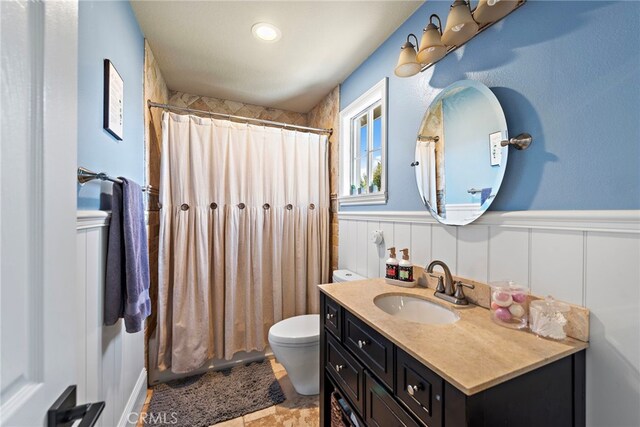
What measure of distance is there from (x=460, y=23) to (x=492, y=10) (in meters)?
0.11

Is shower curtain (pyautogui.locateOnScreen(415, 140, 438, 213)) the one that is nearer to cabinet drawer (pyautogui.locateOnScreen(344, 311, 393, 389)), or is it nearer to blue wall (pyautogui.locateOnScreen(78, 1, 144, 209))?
cabinet drawer (pyautogui.locateOnScreen(344, 311, 393, 389))

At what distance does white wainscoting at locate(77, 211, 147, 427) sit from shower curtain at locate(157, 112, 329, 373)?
0.50 m

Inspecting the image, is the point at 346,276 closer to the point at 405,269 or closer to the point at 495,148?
the point at 405,269

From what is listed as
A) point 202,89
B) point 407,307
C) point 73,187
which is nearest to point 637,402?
point 407,307

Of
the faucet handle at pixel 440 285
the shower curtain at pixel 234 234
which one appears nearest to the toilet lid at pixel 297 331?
the shower curtain at pixel 234 234

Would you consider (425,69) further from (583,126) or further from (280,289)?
(280,289)

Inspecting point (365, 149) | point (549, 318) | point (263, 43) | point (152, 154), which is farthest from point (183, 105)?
point (549, 318)

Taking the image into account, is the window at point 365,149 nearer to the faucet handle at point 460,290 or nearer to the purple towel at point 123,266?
the faucet handle at point 460,290

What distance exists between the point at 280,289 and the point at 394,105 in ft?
5.52

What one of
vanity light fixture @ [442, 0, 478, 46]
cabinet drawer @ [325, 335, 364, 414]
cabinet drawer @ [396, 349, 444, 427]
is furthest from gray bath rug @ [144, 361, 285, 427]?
vanity light fixture @ [442, 0, 478, 46]

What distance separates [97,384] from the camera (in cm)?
100

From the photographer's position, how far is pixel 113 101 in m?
1.15

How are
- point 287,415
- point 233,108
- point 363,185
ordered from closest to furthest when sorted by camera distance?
point 287,415, point 363,185, point 233,108

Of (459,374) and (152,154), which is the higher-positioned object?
(152,154)
